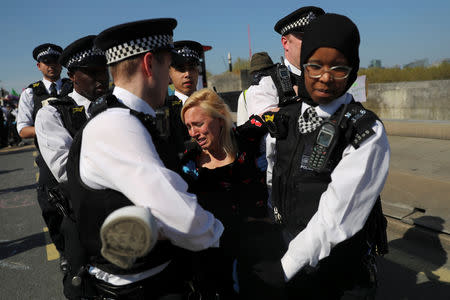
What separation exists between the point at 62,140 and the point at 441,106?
949cm

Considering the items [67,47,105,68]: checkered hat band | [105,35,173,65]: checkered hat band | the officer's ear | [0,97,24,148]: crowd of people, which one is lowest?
[0,97,24,148]: crowd of people

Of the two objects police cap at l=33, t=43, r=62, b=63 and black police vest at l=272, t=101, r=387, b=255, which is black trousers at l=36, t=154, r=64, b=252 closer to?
police cap at l=33, t=43, r=62, b=63

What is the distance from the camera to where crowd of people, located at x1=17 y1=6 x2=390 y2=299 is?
1.15m

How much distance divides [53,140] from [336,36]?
86.4 inches

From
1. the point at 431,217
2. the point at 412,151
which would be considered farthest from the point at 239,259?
the point at 412,151

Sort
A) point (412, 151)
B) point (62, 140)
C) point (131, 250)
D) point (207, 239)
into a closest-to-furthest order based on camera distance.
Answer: point (131, 250) < point (207, 239) < point (62, 140) < point (412, 151)

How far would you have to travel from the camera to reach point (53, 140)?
258cm

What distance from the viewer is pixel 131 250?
3.40ft

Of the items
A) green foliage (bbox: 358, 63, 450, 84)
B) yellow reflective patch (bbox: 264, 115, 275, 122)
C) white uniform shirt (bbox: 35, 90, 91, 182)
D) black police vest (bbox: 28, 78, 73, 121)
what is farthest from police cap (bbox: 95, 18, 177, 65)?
green foliage (bbox: 358, 63, 450, 84)

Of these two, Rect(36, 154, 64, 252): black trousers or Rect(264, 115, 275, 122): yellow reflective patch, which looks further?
Rect(36, 154, 64, 252): black trousers

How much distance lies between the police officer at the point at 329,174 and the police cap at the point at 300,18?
2.95ft

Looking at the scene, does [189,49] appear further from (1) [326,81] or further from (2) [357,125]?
(2) [357,125]

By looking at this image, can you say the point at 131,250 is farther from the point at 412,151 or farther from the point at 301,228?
the point at 412,151

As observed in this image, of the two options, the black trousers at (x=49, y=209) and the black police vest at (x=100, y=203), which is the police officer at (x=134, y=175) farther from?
the black trousers at (x=49, y=209)
